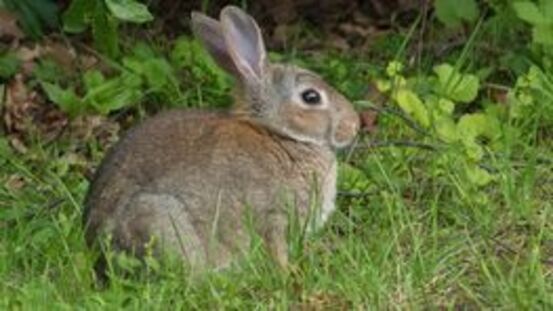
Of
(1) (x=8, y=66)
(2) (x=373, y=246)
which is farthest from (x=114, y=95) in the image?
(2) (x=373, y=246)

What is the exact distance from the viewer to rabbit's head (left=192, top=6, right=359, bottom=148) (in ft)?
20.9

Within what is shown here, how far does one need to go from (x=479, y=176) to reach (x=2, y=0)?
193cm

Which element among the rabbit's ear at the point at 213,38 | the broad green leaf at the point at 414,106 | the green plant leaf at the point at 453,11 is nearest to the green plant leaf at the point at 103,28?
the rabbit's ear at the point at 213,38

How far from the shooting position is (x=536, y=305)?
5227 mm

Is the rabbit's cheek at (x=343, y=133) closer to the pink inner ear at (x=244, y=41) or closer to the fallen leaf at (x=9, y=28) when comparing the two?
the pink inner ear at (x=244, y=41)

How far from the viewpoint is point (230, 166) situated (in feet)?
19.7

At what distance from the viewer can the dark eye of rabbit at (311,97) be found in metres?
6.43

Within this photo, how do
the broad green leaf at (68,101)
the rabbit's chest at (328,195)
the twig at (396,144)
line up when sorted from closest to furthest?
the rabbit's chest at (328,195)
the twig at (396,144)
the broad green leaf at (68,101)

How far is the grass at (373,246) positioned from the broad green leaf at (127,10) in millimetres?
780

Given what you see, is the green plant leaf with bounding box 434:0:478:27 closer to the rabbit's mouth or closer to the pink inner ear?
the rabbit's mouth

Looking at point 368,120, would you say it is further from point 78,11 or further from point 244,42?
point 78,11

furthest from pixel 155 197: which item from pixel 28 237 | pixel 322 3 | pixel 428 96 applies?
pixel 322 3

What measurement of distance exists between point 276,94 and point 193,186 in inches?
26.4

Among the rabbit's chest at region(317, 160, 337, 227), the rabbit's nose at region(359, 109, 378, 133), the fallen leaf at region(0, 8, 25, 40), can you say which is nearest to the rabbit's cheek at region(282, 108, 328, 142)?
the rabbit's chest at region(317, 160, 337, 227)
